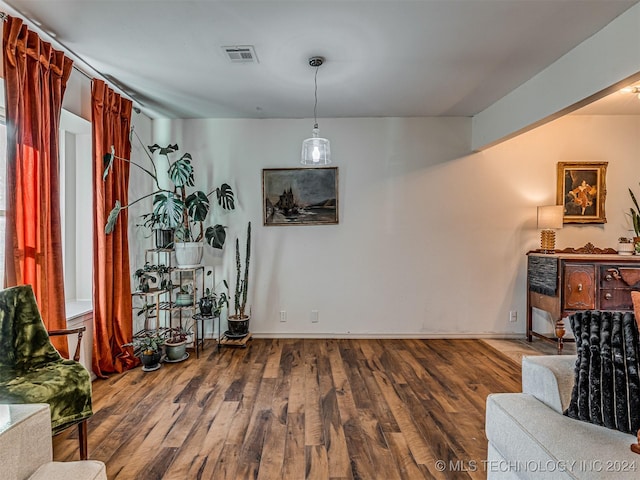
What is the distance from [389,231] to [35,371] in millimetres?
3509

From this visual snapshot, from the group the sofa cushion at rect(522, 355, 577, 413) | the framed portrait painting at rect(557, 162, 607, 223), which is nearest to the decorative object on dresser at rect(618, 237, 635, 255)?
the framed portrait painting at rect(557, 162, 607, 223)

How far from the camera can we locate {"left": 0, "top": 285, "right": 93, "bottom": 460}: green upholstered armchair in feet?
5.88

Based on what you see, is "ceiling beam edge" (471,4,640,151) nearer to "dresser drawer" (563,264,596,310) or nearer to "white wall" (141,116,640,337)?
"white wall" (141,116,640,337)

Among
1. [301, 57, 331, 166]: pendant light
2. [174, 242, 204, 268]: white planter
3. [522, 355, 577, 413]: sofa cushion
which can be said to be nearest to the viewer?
[522, 355, 577, 413]: sofa cushion

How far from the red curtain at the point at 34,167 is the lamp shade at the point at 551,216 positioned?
183 inches

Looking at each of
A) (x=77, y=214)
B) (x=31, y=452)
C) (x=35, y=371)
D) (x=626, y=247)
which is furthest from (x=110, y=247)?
(x=626, y=247)

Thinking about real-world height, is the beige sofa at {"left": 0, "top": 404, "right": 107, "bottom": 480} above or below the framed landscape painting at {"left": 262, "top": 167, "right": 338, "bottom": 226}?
below

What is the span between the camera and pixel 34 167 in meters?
2.33

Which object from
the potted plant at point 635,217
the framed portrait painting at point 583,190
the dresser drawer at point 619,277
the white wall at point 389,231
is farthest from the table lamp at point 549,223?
the potted plant at point 635,217

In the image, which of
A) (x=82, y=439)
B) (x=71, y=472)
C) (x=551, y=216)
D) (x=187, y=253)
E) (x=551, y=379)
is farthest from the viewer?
(x=551, y=216)

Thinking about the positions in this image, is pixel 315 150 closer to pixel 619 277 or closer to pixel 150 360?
pixel 150 360

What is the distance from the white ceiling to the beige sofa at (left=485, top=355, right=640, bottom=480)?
2071 mm

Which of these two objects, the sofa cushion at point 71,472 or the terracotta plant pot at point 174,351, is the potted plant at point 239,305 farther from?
the sofa cushion at point 71,472

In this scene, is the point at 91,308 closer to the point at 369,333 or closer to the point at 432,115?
the point at 369,333
